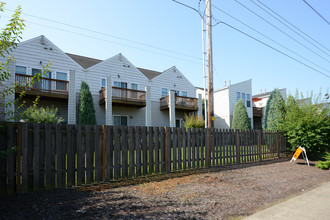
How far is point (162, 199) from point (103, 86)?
15.6 meters

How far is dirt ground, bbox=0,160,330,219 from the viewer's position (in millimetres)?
3584

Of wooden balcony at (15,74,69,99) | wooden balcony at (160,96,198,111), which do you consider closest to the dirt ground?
wooden balcony at (15,74,69,99)

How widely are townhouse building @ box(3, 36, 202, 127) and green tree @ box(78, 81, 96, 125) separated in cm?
43

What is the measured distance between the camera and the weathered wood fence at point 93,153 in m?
4.53

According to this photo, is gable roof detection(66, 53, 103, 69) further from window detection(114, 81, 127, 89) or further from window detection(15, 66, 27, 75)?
window detection(15, 66, 27, 75)

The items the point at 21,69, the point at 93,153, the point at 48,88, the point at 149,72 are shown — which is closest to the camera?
the point at 93,153

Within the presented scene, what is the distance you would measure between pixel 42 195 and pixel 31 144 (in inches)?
44.5

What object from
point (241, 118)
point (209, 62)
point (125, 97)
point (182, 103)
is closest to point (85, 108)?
point (125, 97)

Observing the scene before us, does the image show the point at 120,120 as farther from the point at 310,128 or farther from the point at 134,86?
the point at 310,128

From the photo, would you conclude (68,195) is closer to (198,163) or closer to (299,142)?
(198,163)

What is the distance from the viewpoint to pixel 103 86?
1855cm

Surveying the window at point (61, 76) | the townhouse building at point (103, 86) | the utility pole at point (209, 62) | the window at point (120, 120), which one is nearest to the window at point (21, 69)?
the townhouse building at point (103, 86)

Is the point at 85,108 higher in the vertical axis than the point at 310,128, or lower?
higher

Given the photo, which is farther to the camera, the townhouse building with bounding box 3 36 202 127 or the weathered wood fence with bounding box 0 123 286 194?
the townhouse building with bounding box 3 36 202 127
